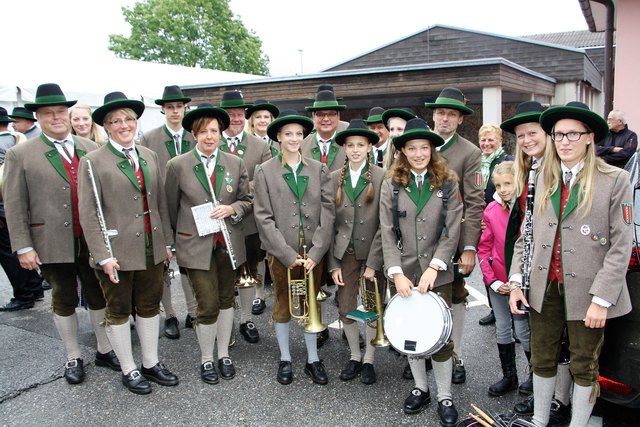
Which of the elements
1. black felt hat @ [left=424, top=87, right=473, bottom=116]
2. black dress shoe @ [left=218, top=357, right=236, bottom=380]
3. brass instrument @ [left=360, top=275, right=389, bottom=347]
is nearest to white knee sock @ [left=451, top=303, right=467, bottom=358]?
brass instrument @ [left=360, top=275, right=389, bottom=347]

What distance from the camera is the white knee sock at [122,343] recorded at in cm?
429

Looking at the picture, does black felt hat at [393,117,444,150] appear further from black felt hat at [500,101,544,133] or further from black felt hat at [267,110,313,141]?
black felt hat at [267,110,313,141]

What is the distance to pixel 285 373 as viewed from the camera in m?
4.42

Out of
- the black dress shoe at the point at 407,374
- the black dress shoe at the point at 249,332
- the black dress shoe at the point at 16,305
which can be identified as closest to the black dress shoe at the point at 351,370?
the black dress shoe at the point at 407,374

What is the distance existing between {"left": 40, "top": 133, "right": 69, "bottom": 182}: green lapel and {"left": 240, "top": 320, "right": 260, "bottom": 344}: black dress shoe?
224cm

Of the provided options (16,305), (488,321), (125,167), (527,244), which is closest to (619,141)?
(488,321)

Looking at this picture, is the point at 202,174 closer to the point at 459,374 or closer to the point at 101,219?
the point at 101,219

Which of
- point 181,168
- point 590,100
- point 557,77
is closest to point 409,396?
point 181,168

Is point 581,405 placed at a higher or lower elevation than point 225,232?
lower

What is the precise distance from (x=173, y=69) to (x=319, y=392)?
17297mm

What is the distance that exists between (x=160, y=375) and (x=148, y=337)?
335 mm

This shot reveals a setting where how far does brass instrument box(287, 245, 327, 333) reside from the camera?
14.2 feet

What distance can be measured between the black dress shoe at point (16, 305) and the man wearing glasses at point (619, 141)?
30.5 ft

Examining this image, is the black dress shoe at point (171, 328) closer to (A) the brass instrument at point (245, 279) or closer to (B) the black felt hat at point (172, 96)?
(A) the brass instrument at point (245, 279)
